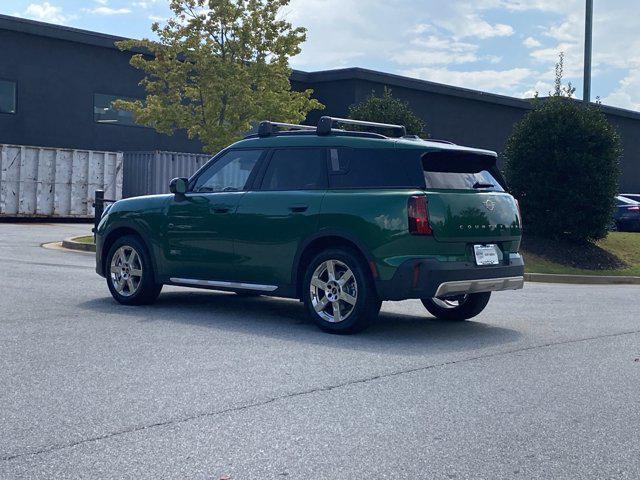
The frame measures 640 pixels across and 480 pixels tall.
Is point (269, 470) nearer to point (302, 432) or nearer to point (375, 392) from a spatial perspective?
point (302, 432)

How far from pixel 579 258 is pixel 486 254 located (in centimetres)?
1223

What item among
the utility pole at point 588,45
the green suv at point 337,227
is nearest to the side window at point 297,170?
the green suv at point 337,227

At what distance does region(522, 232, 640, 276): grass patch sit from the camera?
1920 cm

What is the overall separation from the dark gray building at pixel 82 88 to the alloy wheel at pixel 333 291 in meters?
27.4

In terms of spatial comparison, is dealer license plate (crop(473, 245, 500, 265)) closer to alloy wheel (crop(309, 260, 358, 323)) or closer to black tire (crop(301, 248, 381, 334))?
black tire (crop(301, 248, 381, 334))

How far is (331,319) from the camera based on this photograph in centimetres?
876

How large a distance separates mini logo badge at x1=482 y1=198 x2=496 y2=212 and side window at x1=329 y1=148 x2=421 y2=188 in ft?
2.62

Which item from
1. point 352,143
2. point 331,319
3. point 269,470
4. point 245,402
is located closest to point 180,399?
point 245,402

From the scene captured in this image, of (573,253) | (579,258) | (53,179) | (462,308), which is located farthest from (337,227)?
(53,179)

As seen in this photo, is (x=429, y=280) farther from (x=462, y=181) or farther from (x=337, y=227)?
(x=462, y=181)

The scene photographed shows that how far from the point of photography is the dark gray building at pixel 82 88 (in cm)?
3338

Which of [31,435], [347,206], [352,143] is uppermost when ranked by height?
[352,143]

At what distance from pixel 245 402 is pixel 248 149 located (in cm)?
458

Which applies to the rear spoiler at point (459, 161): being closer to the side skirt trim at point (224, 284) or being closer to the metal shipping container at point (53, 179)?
the side skirt trim at point (224, 284)
